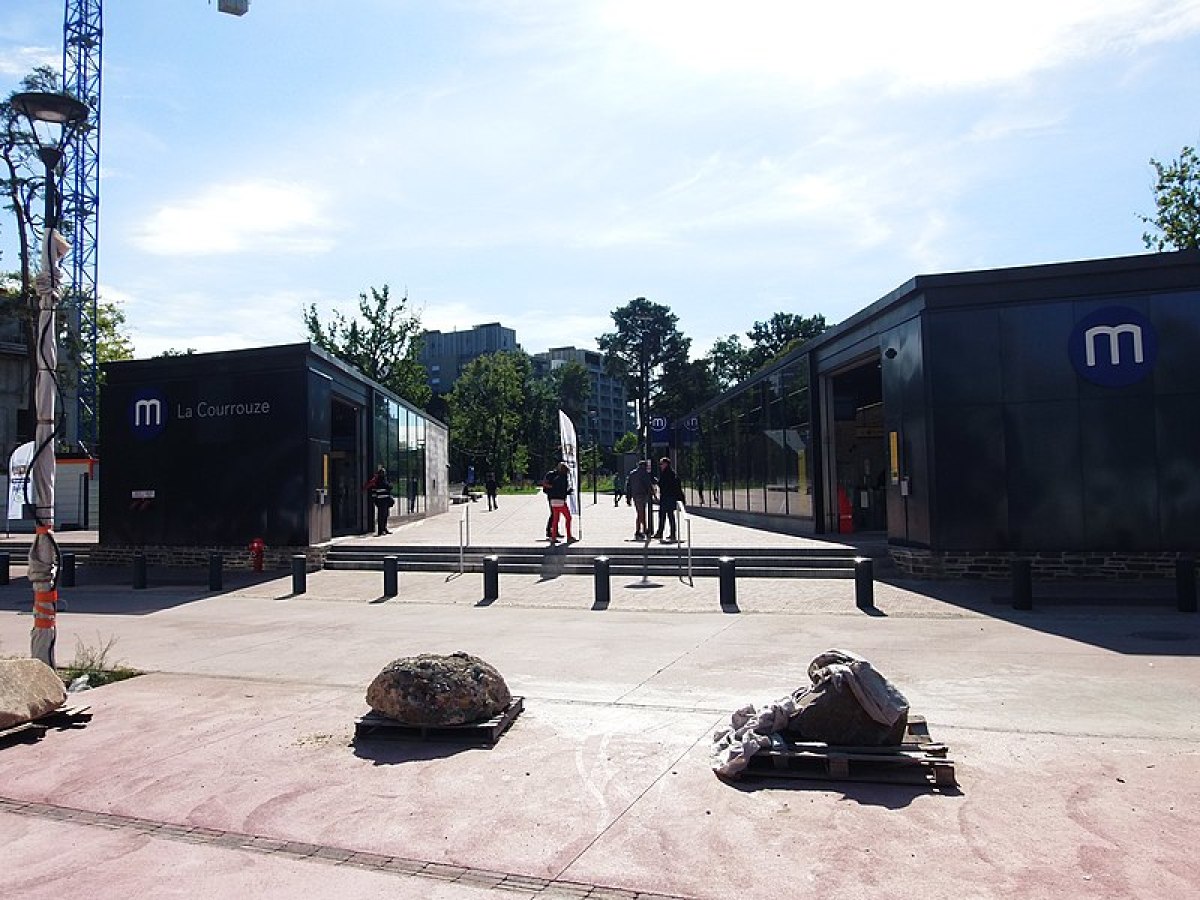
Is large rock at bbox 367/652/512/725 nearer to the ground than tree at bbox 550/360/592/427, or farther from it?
nearer to the ground

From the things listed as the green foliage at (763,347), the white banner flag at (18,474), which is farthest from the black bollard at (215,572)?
the green foliage at (763,347)

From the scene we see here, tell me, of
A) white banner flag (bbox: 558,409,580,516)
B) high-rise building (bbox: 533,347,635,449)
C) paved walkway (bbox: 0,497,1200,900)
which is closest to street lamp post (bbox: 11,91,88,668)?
paved walkway (bbox: 0,497,1200,900)

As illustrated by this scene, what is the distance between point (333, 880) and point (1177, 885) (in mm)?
3865

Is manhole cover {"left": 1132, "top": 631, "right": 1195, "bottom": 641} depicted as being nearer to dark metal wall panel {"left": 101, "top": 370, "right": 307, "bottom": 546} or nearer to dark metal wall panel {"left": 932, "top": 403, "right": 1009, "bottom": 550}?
dark metal wall panel {"left": 932, "top": 403, "right": 1009, "bottom": 550}

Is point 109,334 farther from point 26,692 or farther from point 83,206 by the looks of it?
point 26,692

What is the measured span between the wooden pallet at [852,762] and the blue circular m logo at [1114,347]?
11.3 metres

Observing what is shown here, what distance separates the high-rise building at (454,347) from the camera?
140 metres

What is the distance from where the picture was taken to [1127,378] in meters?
14.6

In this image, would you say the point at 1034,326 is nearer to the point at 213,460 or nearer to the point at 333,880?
the point at 333,880

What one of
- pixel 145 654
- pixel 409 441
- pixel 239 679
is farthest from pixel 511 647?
pixel 409 441

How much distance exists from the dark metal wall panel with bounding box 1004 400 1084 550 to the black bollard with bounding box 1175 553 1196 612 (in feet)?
8.54

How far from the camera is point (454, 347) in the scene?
141875mm

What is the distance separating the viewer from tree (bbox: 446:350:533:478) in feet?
226

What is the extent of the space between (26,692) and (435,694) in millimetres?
3305
